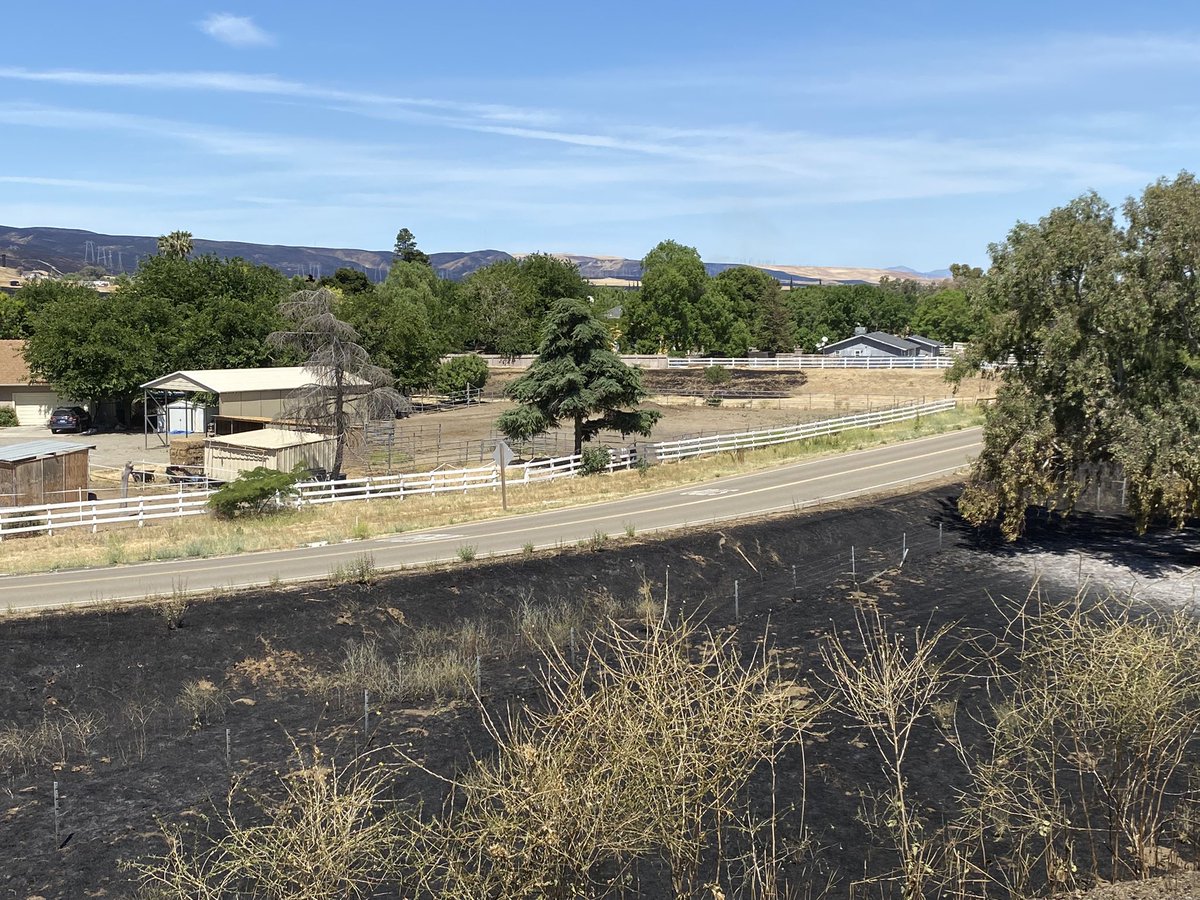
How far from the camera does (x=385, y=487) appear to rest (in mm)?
37719

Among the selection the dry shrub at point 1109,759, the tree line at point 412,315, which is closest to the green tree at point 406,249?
the tree line at point 412,315

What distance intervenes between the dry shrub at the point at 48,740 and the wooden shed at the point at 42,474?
17.9 m

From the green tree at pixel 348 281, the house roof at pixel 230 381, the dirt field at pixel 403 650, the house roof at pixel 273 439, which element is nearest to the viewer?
the dirt field at pixel 403 650

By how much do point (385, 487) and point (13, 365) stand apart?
144 ft

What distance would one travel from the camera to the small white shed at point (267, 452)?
4231 cm

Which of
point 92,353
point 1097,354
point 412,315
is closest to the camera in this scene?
point 1097,354

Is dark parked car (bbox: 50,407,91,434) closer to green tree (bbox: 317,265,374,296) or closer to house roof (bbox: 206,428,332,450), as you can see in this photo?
house roof (bbox: 206,428,332,450)

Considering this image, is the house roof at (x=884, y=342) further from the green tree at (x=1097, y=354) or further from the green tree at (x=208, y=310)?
the green tree at (x=1097, y=354)

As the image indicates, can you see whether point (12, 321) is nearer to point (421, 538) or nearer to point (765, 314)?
point (421, 538)

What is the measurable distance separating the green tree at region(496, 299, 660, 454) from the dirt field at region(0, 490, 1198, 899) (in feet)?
37.5

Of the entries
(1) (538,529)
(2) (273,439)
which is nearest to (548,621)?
(1) (538,529)

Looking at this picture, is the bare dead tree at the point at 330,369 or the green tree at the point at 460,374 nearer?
the bare dead tree at the point at 330,369

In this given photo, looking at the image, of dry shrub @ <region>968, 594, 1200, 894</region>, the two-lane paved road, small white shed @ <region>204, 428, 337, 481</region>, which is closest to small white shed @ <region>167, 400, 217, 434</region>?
small white shed @ <region>204, 428, 337, 481</region>

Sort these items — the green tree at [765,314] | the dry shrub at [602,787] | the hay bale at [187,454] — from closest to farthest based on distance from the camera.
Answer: the dry shrub at [602,787] → the hay bale at [187,454] → the green tree at [765,314]
